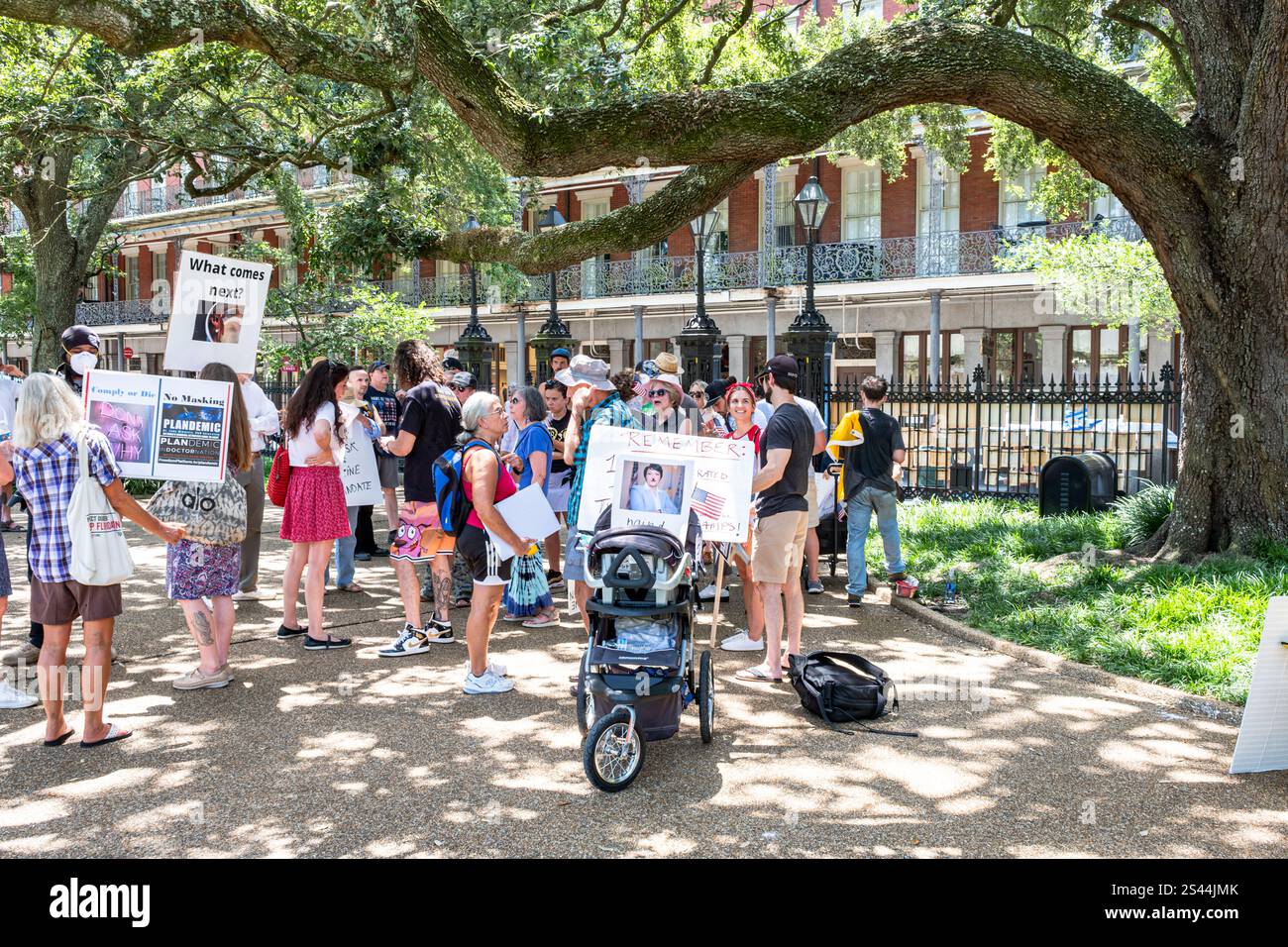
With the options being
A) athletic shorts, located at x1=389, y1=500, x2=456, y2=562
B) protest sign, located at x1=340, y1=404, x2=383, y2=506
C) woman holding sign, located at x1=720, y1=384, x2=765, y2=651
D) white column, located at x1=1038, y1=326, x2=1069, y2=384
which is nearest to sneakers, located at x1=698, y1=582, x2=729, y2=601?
woman holding sign, located at x1=720, y1=384, x2=765, y2=651

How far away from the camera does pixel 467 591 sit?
350 inches

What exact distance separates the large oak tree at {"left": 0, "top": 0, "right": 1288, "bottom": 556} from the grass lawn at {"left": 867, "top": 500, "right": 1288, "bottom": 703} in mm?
907

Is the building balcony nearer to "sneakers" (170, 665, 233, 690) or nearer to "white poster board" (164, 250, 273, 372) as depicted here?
"white poster board" (164, 250, 273, 372)

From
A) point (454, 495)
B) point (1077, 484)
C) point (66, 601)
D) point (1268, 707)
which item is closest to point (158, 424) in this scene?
point (66, 601)

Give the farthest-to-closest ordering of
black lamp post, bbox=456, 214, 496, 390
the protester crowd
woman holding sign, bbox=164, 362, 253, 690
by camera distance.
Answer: black lamp post, bbox=456, 214, 496, 390
woman holding sign, bbox=164, 362, 253, 690
the protester crowd

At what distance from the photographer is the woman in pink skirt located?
23.5ft

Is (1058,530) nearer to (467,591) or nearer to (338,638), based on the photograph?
(467,591)

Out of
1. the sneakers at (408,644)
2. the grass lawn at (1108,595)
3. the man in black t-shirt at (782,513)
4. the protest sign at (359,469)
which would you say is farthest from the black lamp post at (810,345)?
the sneakers at (408,644)

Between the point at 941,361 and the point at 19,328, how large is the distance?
1090 inches

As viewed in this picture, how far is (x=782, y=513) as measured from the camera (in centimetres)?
639

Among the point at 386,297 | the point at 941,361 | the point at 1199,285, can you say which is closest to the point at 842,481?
the point at 1199,285

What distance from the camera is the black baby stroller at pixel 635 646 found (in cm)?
491

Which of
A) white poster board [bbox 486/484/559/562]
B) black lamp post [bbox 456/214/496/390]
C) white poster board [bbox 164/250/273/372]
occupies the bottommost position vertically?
white poster board [bbox 486/484/559/562]

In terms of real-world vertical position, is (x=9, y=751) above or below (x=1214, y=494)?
Result: below
